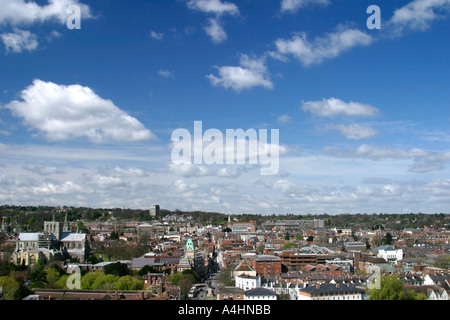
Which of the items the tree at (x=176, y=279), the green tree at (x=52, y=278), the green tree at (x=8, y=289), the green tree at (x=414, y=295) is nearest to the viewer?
the green tree at (x=8, y=289)

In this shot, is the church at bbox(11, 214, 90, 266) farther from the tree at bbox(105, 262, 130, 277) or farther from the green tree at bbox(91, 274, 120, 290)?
the green tree at bbox(91, 274, 120, 290)

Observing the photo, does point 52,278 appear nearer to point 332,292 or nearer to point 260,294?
point 260,294

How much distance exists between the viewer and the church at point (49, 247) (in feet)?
133

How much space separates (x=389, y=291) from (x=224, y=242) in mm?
39051

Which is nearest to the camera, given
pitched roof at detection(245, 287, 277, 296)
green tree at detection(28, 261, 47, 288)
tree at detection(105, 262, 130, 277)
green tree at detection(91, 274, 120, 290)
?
pitched roof at detection(245, 287, 277, 296)

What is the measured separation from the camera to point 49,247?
46219 millimetres

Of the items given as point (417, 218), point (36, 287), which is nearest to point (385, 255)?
point (36, 287)

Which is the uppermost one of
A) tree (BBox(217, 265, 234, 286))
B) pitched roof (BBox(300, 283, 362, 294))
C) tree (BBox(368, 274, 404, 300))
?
tree (BBox(368, 274, 404, 300))

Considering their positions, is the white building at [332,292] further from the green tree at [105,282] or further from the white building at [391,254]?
the white building at [391,254]

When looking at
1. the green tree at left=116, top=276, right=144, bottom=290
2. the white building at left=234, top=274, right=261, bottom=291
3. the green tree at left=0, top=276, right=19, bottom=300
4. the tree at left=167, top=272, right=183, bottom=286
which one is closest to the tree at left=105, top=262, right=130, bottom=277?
the tree at left=167, top=272, right=183, bottom=286

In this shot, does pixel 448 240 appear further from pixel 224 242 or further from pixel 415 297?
pixel 415 297

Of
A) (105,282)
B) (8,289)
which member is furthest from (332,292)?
(8,289)

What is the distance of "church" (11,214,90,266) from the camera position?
133 ft

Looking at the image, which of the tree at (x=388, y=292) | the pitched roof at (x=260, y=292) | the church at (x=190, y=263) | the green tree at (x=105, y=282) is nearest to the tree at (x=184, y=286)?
the green tree at (x=105, y=282)
